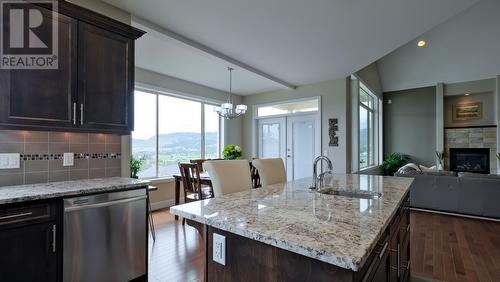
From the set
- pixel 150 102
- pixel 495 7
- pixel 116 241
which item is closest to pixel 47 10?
pixel 116 241

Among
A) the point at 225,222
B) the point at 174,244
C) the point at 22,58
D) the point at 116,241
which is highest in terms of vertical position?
the point at 22,58

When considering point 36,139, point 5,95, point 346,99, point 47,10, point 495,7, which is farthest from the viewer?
point 495,7

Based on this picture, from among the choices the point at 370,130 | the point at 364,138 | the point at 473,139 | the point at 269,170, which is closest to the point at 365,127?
the point at 364,138

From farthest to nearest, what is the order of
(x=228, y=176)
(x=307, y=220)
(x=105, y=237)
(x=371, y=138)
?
(x=371, y=138), (x=228, y=176), (x=105, y=237), (x=307, y=220)

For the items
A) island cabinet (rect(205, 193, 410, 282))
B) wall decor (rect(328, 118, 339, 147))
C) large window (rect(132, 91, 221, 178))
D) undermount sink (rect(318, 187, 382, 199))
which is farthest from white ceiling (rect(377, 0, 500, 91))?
island cabinet (rect(205, 193, 410, 282))

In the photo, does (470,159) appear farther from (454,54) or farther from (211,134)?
(211,134)

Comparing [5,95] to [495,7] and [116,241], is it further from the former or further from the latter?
[495,7]

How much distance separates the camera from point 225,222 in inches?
40.4

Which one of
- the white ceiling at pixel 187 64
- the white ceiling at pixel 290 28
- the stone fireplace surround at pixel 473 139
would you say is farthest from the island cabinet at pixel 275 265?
the stone fireplace surround at pixel 473 139

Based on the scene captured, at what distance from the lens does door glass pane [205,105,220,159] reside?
20.4 ft

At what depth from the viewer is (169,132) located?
5.30 meters

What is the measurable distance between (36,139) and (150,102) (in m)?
2.95

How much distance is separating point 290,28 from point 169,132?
3.34 meters

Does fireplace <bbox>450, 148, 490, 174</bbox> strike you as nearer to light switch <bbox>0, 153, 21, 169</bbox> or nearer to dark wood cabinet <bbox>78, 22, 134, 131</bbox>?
dark wood cabinet <bbox>78, 22, 134, 131</bbox>
